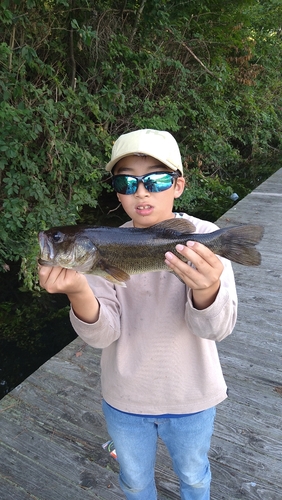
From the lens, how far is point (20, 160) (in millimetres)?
4996

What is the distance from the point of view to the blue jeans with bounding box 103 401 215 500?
5.61 feet

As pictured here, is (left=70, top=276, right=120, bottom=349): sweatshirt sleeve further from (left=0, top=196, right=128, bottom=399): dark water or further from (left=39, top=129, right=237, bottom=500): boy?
(left=0, top=196, right=128, bottom=399): dark water

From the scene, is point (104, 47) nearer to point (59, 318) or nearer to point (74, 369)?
point (59, 318)

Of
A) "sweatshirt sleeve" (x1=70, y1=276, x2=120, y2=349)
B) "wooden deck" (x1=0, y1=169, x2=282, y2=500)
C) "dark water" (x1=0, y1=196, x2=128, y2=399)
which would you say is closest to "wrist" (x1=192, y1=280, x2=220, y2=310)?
"sweatshirt sleeve" (x1=70, y1=276, x2=120, y2=349)

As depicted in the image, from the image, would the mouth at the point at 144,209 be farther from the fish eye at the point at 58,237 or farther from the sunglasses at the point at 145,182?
the fish eye at the point at 58,237

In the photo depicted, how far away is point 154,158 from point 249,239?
54 cm

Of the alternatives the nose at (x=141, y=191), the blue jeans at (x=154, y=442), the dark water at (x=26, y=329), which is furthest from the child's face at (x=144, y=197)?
the dark water at (x=26, y=329)

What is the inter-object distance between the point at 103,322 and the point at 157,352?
1.03 feet

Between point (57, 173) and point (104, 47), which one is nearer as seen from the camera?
point (57, 173)

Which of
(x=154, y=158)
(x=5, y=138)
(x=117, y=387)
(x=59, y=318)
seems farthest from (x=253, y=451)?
(x=5, y=138)

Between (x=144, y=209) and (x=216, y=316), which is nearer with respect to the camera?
(x=216, y=316)

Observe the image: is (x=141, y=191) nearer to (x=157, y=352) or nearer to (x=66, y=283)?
(x=66, y=283)

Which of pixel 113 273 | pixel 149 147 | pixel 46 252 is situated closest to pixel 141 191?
pixel 149 147

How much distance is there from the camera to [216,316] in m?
1.48
